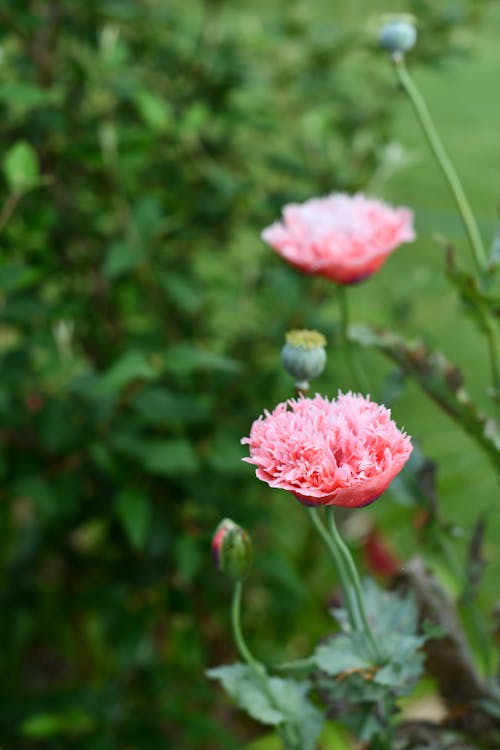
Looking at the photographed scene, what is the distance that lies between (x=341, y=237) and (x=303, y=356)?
0.45ft

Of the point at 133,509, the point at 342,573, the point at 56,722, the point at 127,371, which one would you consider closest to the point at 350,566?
the point at 342,573

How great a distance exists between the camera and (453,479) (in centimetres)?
150

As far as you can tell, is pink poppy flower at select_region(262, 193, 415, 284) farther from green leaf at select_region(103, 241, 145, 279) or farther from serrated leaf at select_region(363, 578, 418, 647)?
green leaf at select_region(103, 241, 145, 279)

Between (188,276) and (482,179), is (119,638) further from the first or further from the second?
(482,179)

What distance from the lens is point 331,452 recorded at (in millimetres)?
447

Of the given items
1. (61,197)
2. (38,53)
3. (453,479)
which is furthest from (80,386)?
(453,479)

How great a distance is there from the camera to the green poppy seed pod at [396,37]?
0.64 meters

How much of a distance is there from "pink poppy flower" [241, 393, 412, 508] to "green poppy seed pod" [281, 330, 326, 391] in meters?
0.08

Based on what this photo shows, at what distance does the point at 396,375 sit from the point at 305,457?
0.29 m

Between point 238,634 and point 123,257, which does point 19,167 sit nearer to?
point 123,257

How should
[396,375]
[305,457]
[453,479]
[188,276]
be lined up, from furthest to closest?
[453,479] < [188,276] < [396,375] < [305,457]

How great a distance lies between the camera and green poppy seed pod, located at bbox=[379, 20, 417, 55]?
0.64m

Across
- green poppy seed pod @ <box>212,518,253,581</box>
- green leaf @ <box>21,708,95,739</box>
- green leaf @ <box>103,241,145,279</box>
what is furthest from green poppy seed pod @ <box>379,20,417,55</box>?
green leaf @ <box>21,708,95,739</box>

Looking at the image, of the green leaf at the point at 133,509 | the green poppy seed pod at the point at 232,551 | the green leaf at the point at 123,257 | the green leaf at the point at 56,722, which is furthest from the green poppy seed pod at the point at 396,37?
the green leaf at the point at 56,722
